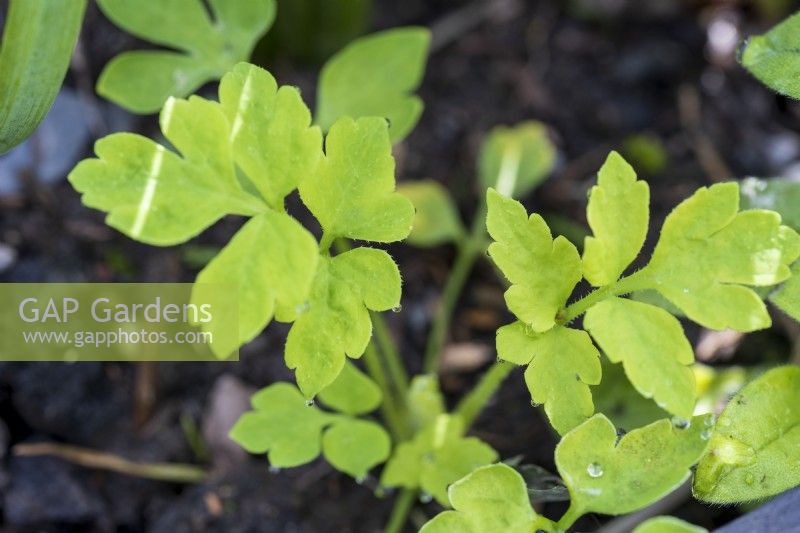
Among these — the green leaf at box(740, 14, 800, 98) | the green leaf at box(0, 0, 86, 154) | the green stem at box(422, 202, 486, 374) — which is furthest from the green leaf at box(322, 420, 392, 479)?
the green leaf at box(740, 14, 800, 98)

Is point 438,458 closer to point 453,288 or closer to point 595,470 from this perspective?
point 595,470

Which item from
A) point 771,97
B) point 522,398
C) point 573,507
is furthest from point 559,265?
point 771,97

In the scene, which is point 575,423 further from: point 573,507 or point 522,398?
point 522,398

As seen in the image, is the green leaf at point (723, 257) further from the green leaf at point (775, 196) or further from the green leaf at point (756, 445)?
the green leaf at point (775, 196)

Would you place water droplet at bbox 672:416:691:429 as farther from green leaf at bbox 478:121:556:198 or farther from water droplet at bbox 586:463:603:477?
green leaf at bbox 478:121:556:198

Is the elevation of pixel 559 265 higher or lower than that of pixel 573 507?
higher
